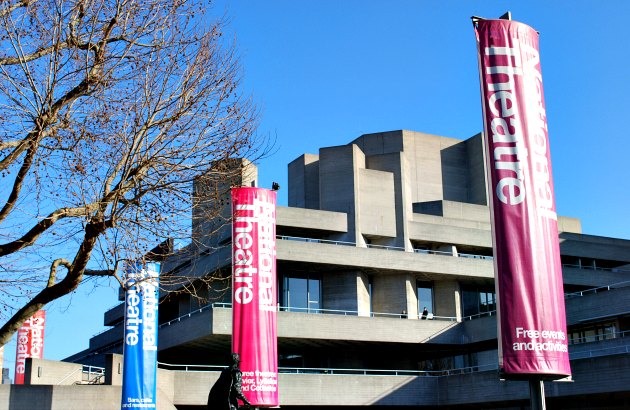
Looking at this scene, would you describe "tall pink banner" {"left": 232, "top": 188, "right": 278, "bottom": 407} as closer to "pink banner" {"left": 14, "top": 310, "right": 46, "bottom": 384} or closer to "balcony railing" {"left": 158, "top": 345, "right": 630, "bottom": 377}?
"balcony railing" {"left": 158, "top": 345, "right": 630, "bottom": 377}

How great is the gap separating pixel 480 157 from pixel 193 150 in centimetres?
4693

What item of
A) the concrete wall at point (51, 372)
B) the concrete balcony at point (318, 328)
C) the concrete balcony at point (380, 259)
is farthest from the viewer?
the concrete balcony at point (380, 259)

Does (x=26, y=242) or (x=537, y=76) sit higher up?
(x=537, y=76)

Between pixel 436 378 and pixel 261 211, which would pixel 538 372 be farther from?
pixel 436 378

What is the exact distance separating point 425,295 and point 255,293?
74.4ft

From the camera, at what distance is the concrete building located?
43250 millimetres

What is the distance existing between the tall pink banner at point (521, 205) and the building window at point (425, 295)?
3121 centimetres

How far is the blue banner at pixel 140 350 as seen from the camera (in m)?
34.0

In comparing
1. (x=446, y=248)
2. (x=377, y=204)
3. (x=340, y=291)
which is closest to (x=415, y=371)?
(x=340, y=291)

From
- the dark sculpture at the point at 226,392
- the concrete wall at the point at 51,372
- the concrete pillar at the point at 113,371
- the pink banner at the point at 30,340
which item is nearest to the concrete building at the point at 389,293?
the concrete pillar at the point at 113,371

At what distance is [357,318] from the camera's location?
46844 millimetres

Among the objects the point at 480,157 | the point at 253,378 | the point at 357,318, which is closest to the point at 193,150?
the point at 253,378

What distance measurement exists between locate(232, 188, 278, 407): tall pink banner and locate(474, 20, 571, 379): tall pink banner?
479 inches

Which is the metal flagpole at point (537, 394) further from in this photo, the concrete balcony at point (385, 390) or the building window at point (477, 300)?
the building window at point (477, 300)
